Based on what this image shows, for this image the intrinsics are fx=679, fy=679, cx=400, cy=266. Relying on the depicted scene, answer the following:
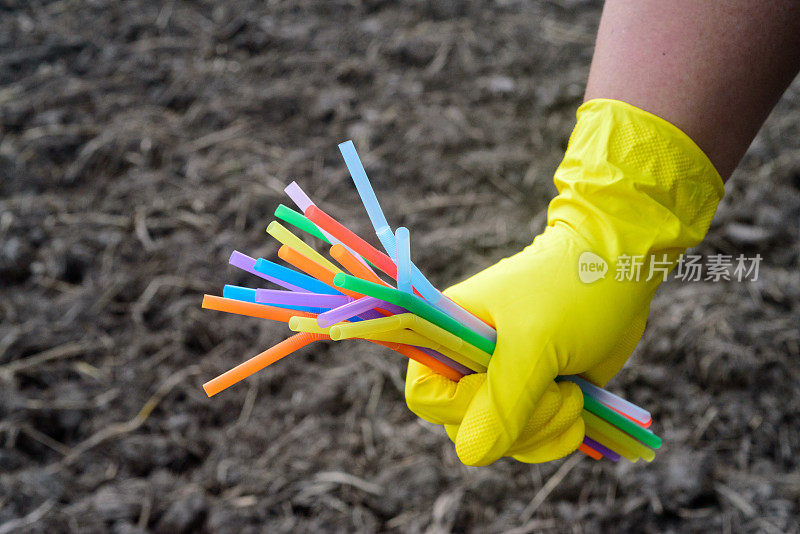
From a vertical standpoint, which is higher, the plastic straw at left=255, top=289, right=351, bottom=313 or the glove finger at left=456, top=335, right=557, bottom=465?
the plastic straw at left=255, top=289, right=351, bottom=313

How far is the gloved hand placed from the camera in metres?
0.91

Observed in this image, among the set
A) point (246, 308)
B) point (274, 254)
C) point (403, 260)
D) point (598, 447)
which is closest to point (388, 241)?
point (403, 260)

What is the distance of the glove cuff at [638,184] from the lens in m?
0.98

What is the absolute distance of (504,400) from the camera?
0.90 meters

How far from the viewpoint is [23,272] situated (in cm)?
173

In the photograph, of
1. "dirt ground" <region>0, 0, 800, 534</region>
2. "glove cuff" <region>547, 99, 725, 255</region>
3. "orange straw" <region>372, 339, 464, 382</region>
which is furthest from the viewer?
"dirt ground" <region>0, 0, 800, 534</region>

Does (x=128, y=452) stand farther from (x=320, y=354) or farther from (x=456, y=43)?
(x=456, y=43)

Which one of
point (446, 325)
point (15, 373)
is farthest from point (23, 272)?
point (446, 325)

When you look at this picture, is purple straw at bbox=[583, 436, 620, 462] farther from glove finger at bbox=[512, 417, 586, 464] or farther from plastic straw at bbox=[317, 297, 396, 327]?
plastic straw at bbox=[317, 297, 396, 327]

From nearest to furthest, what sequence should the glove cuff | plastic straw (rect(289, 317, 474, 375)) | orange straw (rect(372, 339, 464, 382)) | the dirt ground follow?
plastic straw (rect(289, 317, 474, 375))
orange straw (rect(372, 339, 464, 382))
the glove cuff
the dirt ground

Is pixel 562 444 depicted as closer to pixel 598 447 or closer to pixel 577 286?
pixel 598 447

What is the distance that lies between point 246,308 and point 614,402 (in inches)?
21.5

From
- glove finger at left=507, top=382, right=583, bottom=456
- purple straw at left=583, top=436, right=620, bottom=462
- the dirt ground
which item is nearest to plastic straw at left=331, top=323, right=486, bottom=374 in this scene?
glove finger at left=507, top=382, right=583, bottom=456

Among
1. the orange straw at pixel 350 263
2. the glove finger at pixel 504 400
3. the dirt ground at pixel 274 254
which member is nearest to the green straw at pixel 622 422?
the glove finger at pixel 504 400
